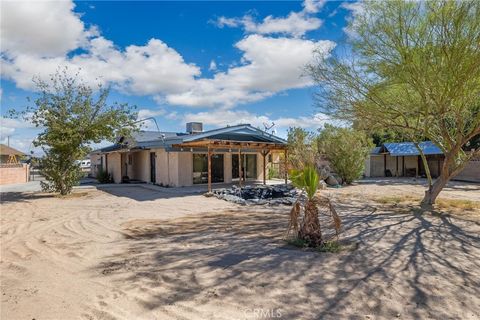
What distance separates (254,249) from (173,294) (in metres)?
2.29

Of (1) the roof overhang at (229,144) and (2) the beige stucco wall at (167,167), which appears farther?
(2) the beige stucco wall at (167,167)

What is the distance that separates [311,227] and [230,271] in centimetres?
210

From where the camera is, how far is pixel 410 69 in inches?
368

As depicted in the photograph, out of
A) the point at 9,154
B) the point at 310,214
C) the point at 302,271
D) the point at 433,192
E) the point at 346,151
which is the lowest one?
the point at 302,271

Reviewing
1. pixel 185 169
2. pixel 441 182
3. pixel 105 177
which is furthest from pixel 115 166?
pixel 441 182

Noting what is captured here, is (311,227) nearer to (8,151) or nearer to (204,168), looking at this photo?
(204,168)

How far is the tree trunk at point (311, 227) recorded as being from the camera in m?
6.43

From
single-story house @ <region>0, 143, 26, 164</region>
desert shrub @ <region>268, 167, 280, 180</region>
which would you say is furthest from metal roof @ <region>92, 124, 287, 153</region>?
single-story house @ <region>0, 143, 26, 164</region>

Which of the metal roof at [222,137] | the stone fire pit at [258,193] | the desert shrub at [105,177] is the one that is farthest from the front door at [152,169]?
the stone fire pit at [258,193]

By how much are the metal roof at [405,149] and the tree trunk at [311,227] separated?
81.4 ft

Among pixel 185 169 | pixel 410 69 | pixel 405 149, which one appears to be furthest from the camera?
pixel 405 149

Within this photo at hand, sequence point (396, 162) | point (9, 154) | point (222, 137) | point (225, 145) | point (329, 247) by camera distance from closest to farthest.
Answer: point (329, 247), point (225, 145), point (222, 137), point (396, 162), point (9, 154)

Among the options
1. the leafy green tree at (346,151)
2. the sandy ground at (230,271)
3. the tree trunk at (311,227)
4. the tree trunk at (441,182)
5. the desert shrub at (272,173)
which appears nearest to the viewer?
the sandy ground at (230,271)

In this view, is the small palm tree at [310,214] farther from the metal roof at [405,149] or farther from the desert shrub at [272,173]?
the metal roof at [405,149]
